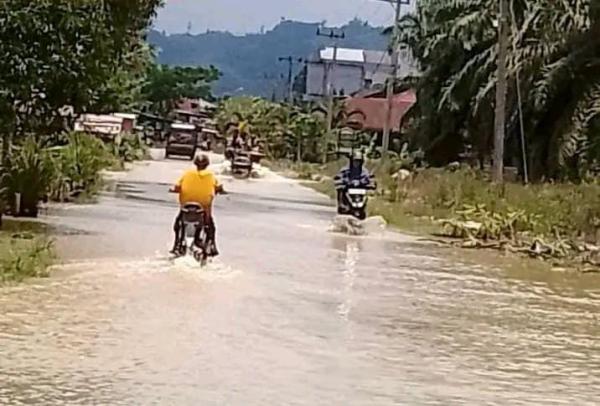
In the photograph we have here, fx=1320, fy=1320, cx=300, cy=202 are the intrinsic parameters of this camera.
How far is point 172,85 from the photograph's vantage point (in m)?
113

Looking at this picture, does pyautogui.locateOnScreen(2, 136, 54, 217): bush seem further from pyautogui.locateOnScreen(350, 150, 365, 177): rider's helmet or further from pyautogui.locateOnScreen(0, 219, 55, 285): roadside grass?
pyautogui.locateOnScreen(350, 150, 365, 177): rider's helmet

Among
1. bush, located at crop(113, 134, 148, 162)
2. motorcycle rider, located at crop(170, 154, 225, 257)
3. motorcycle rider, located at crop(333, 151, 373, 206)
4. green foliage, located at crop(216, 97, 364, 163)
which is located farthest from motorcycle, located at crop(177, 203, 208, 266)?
green foliage, located at crop(216, 97, 364, 163)

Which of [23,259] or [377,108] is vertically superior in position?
[377,108]

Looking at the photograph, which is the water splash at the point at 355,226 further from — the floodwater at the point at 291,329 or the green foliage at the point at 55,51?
the green foliage at the point at 55,51

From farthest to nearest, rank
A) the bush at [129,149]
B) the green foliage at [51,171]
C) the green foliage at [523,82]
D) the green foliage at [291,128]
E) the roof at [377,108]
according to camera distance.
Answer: the roof at [377,108], the green foliage at [291,128], the bush at [129,149], the green foliage at [523,82], the green foliage at [51,171]

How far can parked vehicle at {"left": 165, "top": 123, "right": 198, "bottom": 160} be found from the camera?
75.0 m

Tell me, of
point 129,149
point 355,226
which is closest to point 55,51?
point 355,226

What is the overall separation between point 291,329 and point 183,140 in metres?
62.6

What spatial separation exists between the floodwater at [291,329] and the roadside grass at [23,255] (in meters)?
0.31

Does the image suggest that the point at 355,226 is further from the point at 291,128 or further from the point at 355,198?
the point at 291,128

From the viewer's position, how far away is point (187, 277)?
1659cm

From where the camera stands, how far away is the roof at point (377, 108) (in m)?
82.8

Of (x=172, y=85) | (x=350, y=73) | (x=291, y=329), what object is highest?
(x=350, y=73)

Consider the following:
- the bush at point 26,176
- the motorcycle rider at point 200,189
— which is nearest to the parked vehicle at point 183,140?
the bush at point 26,176
